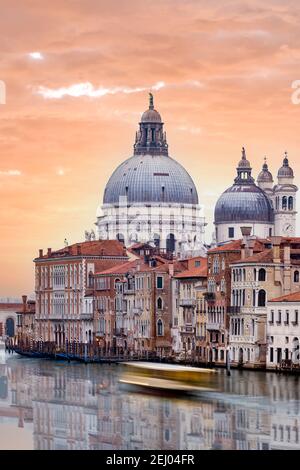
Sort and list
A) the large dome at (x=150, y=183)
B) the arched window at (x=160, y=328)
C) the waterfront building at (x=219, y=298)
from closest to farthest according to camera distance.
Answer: the waterfront building at (x=219, y=298) < the arched window at (x=160, y=328) < the large dome at (x=150, y=183)

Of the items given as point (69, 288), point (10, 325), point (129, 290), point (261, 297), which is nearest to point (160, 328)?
point (129, 290)

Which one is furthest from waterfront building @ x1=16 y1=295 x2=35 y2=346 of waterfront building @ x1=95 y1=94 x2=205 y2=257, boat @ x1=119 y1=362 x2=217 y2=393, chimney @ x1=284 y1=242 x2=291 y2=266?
boat @ x1=119 y1=362 x2=217 y2=393

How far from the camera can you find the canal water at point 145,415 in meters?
44.3

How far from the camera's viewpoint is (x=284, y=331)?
67.2 m

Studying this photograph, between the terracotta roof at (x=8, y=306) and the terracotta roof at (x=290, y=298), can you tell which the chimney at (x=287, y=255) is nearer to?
the terracotta roof at (x=290, y=298)

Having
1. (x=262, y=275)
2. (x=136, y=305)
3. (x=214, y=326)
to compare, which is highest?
(x=262, y=275)

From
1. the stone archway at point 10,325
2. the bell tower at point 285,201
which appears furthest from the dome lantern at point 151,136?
the stone archway at point 10,325

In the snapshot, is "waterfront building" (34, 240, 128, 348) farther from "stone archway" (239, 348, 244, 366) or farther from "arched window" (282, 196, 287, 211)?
"stone archway" (239, 348, 244, 366)

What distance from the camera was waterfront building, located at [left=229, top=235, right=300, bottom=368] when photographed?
69.4 metres

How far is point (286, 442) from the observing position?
43969 millimetres

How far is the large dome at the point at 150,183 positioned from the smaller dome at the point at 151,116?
2.22 meters

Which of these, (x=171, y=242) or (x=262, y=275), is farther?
(x=171, y=242)

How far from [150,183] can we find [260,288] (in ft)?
157

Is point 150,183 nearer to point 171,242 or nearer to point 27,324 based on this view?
point 171,242
